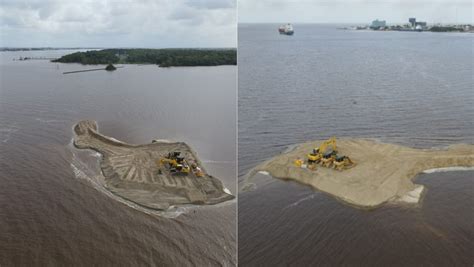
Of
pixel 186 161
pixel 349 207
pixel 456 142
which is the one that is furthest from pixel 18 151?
pixel 456 142

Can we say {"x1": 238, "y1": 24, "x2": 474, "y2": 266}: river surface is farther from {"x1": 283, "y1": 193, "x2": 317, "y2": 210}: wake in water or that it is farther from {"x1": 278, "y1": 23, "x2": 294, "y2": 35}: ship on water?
{"x1": 278, "y1": 23, "x2": 294, "y2": 35}: ship on water

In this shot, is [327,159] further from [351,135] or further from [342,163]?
[351,135]

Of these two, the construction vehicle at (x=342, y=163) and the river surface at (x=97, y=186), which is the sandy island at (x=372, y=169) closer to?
the construction vehicle at (x=342, y=163)

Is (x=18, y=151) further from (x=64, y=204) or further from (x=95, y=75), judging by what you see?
(x=95, y=75)

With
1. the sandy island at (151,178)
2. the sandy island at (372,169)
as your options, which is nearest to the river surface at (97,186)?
the sandy island at (151,178)

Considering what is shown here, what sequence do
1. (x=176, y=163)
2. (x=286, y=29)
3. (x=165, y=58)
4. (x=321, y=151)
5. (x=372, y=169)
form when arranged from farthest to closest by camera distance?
(x=286, y=29) → (x=165, y=58) → (x=321, y=151) → (x=176, y=163) → (x=372, y=169)

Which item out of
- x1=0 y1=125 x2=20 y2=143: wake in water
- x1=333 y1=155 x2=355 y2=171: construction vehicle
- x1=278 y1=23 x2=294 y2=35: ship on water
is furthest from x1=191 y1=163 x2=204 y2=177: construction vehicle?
x1=278 y1=23 x2=294 y2=35: ship on water

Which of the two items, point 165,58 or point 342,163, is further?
point 165,58

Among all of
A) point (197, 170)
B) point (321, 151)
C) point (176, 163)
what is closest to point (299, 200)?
point (321, 151)

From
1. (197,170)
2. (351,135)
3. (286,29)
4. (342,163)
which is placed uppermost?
(286,29)
